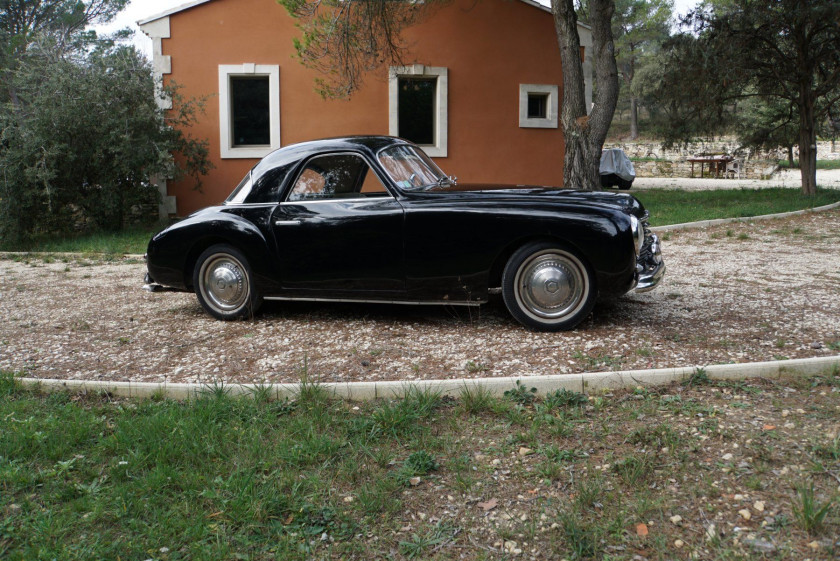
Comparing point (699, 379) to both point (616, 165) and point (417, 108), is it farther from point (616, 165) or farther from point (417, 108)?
point (616, 165)

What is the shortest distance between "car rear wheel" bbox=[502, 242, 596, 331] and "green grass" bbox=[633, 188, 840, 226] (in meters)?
7.43

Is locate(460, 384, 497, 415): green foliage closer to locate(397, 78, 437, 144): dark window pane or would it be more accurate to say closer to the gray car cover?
locate(397, 78, 437, 144): dark window pane

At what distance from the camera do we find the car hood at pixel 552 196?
5.57 m

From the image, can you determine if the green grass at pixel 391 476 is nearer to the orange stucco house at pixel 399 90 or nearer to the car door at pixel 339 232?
the car door at pixel 339 232

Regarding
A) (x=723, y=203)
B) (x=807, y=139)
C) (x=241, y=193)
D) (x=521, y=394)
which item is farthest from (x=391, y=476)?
(x=807, y=139)

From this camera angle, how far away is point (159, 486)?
10.9ft

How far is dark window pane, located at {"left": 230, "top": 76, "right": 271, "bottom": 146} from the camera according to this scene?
48.8 ft

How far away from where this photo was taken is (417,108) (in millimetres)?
15359

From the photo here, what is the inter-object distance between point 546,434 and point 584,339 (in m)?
1.72

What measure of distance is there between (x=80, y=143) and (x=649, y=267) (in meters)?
10.8

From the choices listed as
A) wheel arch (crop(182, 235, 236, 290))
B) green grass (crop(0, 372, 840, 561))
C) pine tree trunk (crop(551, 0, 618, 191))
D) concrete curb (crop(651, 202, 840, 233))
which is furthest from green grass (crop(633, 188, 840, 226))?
green grass (crop(0, 372, 840, 561))

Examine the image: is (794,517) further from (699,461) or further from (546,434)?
(546,434)

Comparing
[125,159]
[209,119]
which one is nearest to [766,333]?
[125,159]

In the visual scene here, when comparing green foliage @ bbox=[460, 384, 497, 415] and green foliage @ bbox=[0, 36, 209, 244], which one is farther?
green foliage @ bbox=[0, 36, 209, 244]
